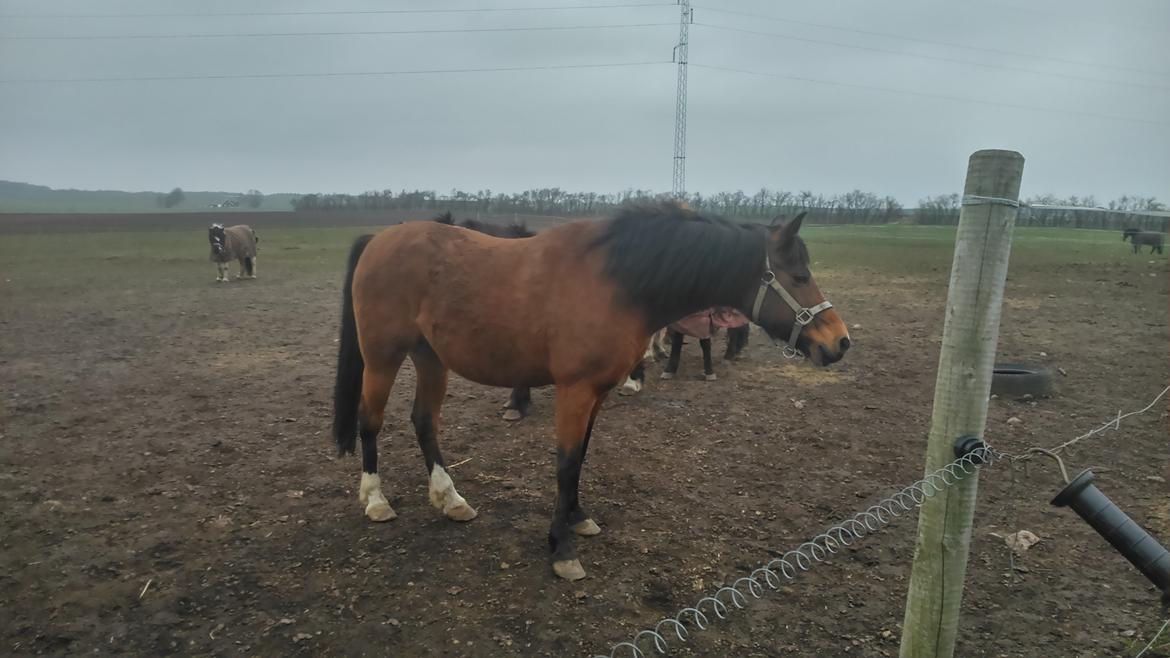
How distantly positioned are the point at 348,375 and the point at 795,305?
314cm

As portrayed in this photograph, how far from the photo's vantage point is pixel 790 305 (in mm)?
3582

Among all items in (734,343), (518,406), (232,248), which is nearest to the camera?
(518,406)

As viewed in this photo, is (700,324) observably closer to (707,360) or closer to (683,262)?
(707,360)

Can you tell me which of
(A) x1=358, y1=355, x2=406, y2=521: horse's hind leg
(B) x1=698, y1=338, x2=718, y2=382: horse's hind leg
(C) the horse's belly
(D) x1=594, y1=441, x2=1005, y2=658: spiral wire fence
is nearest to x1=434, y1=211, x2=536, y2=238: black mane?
(A) x1=358, y1=355, x2=406, y2=521: horse's hind leg

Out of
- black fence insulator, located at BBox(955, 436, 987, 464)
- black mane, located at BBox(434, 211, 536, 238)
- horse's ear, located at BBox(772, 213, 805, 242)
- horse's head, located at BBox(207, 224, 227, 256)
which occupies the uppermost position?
horse's ear, located at BBox(772, 213, 805, 242)

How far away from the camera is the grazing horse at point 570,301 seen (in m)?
3.61

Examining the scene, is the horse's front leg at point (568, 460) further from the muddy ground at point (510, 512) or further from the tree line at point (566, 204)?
the tree line at point (566, 204)

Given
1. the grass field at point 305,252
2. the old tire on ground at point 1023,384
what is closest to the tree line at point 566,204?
the grass field at point 305,252

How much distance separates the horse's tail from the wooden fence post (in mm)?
3681

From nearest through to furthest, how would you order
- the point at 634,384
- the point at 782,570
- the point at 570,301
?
the point at 782,570 → the point at 570,301 → the point at 634,384

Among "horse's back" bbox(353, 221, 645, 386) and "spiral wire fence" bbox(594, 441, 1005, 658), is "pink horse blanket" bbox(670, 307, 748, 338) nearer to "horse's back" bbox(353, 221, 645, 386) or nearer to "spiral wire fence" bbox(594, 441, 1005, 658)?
"spiral wire fence" bbox(594, 441, 1005, 658)

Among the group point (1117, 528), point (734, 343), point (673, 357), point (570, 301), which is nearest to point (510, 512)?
point (570, 301)

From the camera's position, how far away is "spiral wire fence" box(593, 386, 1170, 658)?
2010mm

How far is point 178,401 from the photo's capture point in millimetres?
6633
